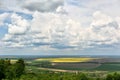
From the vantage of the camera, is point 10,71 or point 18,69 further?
point 18,69

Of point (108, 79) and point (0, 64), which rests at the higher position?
point (0, 64)

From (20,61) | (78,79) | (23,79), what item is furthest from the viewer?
(20,61)

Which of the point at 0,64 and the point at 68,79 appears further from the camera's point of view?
the point at 0,64

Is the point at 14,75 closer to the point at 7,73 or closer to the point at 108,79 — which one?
the point at 7,73

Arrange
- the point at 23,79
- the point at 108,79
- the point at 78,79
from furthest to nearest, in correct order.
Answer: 1. the point at 108,79
2. the point at 78,79
3. the point at 23,79

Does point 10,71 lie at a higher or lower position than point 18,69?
lower

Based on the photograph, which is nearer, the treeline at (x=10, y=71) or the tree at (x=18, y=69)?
the treeline at (x=10, y=71)

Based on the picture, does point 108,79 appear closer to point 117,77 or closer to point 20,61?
point 117,77

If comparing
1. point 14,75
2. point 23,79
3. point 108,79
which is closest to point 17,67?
point 14,75

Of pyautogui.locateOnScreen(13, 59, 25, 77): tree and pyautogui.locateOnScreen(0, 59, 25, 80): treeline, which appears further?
pyautogui.locateOnScreen(13, 59, 25, 77): tree
